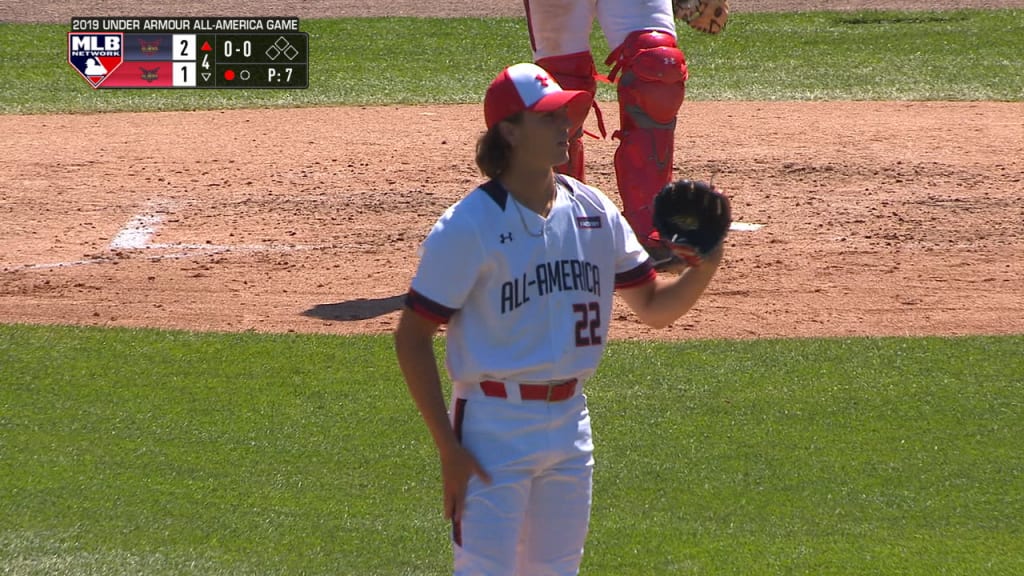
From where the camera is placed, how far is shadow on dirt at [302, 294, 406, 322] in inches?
258

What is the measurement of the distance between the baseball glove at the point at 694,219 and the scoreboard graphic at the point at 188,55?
33.8 feet

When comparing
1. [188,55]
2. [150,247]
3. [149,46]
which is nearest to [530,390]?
[150,247]

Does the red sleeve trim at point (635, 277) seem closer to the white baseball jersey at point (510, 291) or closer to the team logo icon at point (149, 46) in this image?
the white baseball jersey at point (510, 291)

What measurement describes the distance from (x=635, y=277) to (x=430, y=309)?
603 millimetres

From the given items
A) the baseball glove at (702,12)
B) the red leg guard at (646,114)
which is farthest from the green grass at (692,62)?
the red leg guard at (646,114)

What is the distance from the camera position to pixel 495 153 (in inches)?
122

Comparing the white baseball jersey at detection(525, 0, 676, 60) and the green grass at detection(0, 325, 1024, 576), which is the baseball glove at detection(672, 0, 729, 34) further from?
the green grass at detection(0, 325, 1024, 576)

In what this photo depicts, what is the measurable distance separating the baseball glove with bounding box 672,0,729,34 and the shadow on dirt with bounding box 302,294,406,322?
1904 mm

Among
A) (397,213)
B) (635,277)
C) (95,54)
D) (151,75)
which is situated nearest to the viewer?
(635,277)

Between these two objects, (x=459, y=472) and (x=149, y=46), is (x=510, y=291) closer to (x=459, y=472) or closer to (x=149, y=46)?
(x=459, y=472)

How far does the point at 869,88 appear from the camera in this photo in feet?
41.5

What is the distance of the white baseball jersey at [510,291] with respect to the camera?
2.98 meters

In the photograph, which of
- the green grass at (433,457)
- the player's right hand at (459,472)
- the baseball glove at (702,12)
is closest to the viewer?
the player's right hand at (459,472)

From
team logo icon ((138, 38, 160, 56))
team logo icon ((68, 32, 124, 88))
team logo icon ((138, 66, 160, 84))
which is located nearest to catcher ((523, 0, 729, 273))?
team logo icon ((138, 66, 160, 84))
